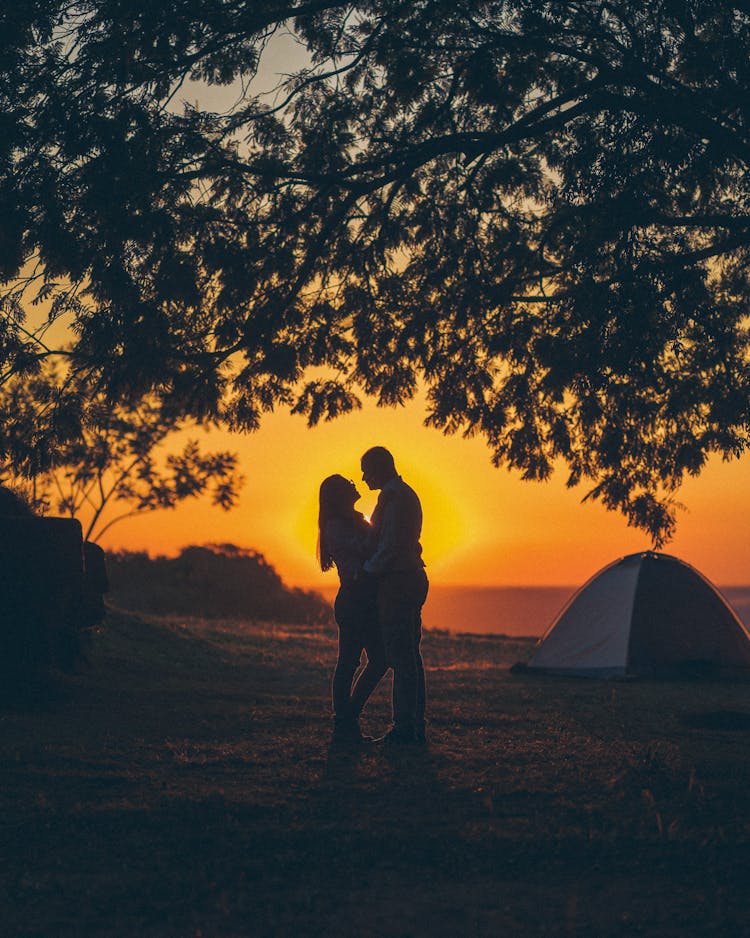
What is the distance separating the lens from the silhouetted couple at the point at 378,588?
26.2 ft

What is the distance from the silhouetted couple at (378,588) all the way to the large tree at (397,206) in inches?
103

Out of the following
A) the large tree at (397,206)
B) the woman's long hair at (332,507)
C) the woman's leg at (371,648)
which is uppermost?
the large tree at (397,206)

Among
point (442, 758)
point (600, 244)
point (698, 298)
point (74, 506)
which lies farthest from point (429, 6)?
point (74, 506)

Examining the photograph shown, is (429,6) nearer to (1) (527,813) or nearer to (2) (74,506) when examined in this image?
(1) (527,813)

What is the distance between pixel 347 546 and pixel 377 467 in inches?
28.1

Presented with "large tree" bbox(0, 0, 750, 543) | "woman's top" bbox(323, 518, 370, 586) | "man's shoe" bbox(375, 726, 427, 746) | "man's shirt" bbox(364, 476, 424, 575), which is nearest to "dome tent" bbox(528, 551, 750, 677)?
"large tree" bbox(0, 0, 750, 543)

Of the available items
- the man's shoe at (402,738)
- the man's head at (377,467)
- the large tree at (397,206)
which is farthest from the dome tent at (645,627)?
the man's head at (377,467)

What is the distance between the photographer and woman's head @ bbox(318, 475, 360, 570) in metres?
8.57

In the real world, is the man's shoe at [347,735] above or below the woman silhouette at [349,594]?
below

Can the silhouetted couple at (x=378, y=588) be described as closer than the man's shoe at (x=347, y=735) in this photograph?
Yes

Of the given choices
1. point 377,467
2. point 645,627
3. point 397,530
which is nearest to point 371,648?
point 397,530

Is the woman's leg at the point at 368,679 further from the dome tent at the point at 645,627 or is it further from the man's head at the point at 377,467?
the dome tent at the point at 645,627

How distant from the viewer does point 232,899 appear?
4316 mm

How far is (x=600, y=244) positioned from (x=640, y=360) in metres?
1.14
